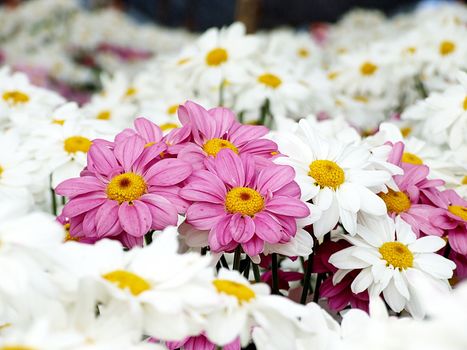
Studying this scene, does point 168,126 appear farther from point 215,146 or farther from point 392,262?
point 392,262

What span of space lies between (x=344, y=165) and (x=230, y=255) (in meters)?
0.19

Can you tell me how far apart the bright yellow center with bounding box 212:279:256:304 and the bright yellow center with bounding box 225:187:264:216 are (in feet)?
0.44

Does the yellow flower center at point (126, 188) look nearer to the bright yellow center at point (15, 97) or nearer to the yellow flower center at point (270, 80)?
the bright yellow center at point (15, 97)

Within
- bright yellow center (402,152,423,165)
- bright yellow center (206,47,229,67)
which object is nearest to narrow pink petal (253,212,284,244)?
bright yellow center (402,152,423,165)

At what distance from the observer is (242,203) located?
657mm

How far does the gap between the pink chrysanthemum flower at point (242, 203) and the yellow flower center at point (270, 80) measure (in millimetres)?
685

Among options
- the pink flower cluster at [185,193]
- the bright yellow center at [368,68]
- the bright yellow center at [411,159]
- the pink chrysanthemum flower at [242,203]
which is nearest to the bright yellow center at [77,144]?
the pink flower cluster at [185,193]

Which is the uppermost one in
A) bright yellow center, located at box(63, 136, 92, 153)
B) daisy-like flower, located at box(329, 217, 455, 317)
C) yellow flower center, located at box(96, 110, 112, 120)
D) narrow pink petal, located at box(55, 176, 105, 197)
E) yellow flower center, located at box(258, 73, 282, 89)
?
narrow pink petal, located at box(55, 176, 105, 197)

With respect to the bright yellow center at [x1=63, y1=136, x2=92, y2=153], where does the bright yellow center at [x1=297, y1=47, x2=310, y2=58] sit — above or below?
below

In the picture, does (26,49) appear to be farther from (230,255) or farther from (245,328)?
(245,328)

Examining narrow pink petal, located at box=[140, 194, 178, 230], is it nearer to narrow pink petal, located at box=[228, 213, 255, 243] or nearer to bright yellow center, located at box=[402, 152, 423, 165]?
narrow pink petal, located at box=[228, 213, 255, 243]

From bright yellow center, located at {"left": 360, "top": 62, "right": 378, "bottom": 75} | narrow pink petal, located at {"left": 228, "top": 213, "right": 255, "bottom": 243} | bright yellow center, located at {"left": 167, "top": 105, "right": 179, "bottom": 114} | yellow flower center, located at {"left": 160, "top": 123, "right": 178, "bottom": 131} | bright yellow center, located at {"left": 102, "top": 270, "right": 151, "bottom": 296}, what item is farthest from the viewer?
bright yellow center, located at {"left": 360, "top": 62, "right": 378, "bottom": 75}

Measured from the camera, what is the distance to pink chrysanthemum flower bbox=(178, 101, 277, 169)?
731mm

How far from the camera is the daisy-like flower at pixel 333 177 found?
0.70 metres
